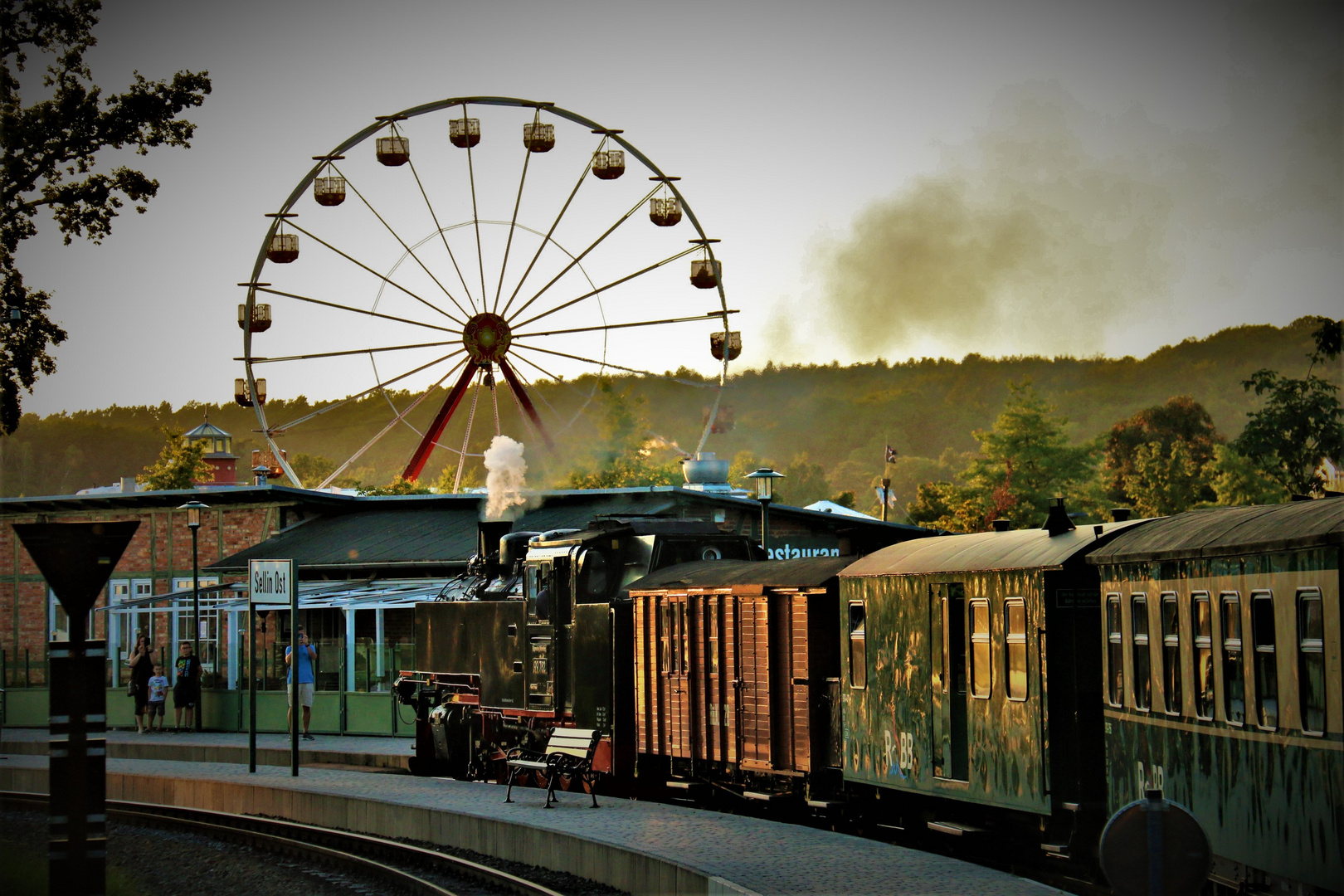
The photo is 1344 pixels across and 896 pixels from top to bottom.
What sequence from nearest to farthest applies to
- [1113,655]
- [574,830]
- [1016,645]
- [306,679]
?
1. [1113,655]
2. [1016,645]
3. [574,830]
4. [306,679]

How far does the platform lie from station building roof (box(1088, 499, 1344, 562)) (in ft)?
7.57

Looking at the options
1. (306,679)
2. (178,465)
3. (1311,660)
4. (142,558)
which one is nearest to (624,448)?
(178,465)

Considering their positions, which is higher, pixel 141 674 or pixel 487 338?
pixel 487 338

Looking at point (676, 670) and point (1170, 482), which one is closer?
point (676, 670)

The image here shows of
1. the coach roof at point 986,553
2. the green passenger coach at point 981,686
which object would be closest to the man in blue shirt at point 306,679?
the green passenger coach at point 981,686

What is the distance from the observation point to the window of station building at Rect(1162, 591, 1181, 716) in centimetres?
926

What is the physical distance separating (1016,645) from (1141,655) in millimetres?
1314

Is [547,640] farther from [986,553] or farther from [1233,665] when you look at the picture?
[1233,665]

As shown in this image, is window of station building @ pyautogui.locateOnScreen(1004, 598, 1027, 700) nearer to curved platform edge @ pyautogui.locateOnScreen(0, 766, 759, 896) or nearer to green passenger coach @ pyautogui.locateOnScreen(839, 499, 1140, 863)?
green passenger coach @ pyautogui.locateOnScreen(839, 499, 1140, 863)

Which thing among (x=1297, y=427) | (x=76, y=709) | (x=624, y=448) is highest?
(x=624, y=448)

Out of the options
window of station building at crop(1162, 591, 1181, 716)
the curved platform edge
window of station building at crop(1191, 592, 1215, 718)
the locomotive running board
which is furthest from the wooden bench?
window of station building at crop(1191, 592, 1215, 718)

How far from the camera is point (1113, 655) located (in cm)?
1025

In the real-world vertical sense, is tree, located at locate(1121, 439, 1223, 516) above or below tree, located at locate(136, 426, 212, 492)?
below

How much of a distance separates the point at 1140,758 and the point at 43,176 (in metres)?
16.0
